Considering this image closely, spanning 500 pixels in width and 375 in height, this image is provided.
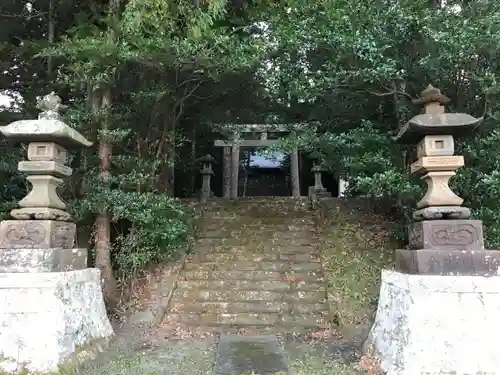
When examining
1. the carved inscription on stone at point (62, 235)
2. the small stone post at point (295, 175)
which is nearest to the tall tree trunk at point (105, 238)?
the carved inscription on stone at point (62, 235)

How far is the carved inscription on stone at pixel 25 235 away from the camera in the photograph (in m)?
4.64

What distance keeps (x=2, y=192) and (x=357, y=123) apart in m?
6.38

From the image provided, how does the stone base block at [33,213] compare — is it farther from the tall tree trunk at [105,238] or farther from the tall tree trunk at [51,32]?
the tall tree trunk at [51,32]

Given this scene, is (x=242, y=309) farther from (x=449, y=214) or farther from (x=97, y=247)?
(x=449, y=214)

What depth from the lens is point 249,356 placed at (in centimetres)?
494

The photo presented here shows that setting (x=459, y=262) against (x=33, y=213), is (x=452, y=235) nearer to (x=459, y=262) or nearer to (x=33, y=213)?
(x=459, y=262)

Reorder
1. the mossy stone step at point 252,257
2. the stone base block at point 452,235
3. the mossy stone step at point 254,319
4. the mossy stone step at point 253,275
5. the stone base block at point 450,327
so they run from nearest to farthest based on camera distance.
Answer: the stone base block at point 450,327, the stone base block at point 452,235, the mossy stone step at point 254,319, the mossy stone step at point 253,275, the mossy stone step at point 252,257

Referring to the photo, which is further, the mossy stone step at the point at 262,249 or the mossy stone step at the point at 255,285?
the mossy stone step at the point at 262,249

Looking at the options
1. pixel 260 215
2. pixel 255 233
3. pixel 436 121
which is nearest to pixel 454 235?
pixel 436 121

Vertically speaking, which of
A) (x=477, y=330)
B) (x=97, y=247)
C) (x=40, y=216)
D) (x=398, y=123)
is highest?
(x=398, y=123)

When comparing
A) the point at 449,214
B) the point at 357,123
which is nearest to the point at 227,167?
the point at 357,123

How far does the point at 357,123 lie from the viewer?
26.0ft

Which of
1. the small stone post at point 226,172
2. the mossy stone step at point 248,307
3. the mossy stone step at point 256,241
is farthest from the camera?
the small stone post at point 226,172

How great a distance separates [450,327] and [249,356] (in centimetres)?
219
